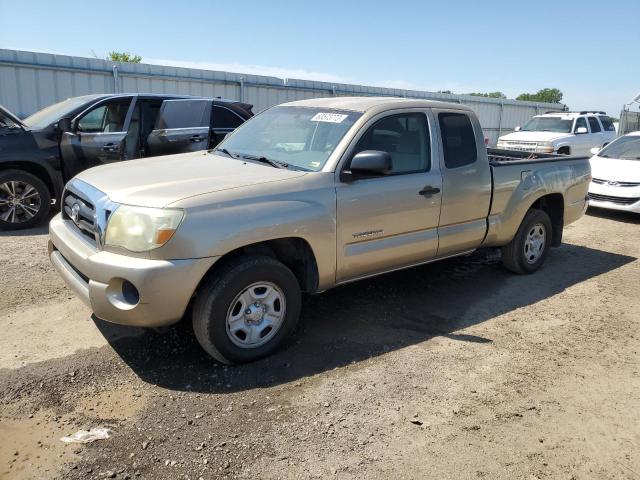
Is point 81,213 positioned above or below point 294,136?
below

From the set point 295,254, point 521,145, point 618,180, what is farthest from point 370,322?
point 521,145

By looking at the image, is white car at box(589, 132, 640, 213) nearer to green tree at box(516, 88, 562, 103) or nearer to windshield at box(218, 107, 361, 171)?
windshield at box(218, 107, 361, 171)

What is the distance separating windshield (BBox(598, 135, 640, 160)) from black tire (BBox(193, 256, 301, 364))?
918cm

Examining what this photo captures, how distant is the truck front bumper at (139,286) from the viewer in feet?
10.6

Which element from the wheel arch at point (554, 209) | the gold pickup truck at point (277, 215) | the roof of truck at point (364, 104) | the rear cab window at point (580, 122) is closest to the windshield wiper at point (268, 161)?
the gold pickup truck at point (277, 215)

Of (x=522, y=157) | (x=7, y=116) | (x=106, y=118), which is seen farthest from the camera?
(x=106, y=118)

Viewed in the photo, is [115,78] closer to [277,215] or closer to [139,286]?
→ [277,215]

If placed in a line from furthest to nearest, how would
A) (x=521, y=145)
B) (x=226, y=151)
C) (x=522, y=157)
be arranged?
1. (x=521, y=145)
2. (x=522, y=157)
3. (x=226, y=151)

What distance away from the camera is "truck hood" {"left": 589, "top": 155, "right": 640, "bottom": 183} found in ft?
30.9

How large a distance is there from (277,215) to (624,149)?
375 inches

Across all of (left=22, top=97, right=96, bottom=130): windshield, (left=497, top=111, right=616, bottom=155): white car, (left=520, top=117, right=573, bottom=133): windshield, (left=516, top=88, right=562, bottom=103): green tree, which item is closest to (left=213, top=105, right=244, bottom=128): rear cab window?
(left=22, top=97, right=96, bottom=130): windshield

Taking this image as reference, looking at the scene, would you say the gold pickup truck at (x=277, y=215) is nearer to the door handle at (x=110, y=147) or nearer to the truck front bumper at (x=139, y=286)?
the truck front bumper at (x=139, y=286)

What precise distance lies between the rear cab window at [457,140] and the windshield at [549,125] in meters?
11.8

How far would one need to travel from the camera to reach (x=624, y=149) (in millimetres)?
10578
